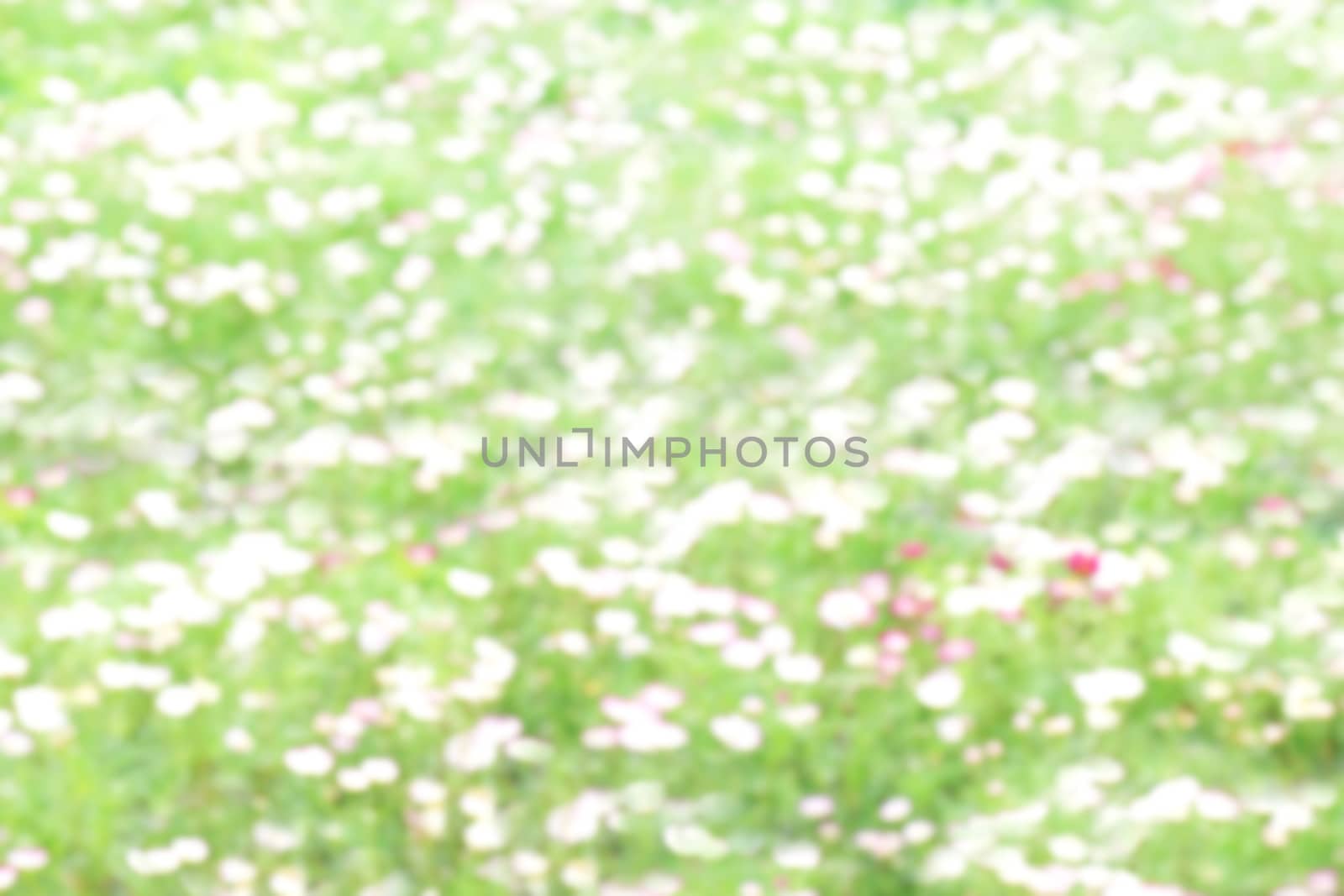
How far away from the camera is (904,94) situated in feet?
21.1

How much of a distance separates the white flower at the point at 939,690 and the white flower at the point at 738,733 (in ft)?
1.19

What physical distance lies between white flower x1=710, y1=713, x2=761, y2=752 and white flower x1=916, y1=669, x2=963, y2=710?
36 cm

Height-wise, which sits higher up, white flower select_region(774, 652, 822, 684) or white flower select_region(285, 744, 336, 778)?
white flower select_region(774, 652, 822, 684)

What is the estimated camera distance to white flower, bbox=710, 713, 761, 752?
339 centimetres

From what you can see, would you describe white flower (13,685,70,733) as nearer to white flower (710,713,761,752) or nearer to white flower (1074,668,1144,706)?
white flower (710,713,761,752)

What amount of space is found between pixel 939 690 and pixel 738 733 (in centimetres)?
45

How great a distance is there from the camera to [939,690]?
3510 millimetres

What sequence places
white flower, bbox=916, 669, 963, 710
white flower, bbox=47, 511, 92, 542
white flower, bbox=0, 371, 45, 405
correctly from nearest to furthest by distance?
white flower, bbox=916, 669, 963, 710, white flower, bbox=47, 511, 92, 542, white flower, bbox=0, 371, 45, 405

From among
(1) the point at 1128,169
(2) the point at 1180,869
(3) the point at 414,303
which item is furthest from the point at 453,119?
(2) the point at 1180,869

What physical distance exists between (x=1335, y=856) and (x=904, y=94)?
398cm

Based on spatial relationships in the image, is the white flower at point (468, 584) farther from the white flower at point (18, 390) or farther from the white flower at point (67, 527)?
the white flower at point (18, 390)

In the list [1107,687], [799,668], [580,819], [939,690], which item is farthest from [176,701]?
[1107,687]

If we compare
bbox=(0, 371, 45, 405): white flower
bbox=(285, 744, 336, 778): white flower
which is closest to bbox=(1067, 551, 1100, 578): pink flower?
bbox=(285, 744, 336, 778): white flower

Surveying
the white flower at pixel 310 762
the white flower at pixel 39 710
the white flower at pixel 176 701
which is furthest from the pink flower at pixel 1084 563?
the white flower at pixel 39 710
